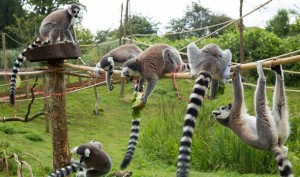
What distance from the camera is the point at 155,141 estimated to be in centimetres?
1102

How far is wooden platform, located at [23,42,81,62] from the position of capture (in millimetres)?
4797

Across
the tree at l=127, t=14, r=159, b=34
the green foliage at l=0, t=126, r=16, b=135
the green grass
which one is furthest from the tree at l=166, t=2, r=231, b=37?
the green foliage at l=0, t=126, r=16, b=135

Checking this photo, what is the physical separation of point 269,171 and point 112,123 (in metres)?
6.00

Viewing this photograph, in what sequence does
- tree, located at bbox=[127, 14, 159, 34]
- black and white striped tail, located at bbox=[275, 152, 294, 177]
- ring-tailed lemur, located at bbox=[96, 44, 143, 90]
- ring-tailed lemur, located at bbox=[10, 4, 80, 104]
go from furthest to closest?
tree, located at bbox=[127, 14, 159, 34] < ring-tailed lemur, located at bbox=[10, 4, 80, 104] < ring-tailed lemur, located at bbox=[96, 44, 143, 90] < black and white striped tail, located at bbox=[275, 152, 294, 177]

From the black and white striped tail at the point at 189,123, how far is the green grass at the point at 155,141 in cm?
504

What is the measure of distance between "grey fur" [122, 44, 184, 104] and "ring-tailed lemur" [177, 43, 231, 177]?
1.85ft

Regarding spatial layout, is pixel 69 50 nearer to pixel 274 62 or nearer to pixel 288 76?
pixel 274 62

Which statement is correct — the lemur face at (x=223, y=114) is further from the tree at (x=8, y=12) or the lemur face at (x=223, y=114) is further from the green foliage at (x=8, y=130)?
the tree at (x=8, y=12)

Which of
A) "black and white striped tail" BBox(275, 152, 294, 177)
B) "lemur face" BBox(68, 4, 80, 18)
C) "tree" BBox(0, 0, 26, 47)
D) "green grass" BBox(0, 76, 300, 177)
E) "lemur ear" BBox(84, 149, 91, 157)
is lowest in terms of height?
"green grass" BBox(0, 76, 300, 177)

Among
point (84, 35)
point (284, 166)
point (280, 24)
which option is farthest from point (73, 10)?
point (280, 24)

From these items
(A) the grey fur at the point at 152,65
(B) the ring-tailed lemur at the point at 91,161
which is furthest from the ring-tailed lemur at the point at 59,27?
(B) the ring-tailed lemur at the point at 91,161

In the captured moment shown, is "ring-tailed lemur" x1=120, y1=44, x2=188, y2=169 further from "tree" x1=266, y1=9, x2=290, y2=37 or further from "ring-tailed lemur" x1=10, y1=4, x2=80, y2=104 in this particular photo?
"tree" x1=266, y1=9, x2=290, y2=37

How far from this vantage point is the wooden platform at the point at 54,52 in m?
4.80

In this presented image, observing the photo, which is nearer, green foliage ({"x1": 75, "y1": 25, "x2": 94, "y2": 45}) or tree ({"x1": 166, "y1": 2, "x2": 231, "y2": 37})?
green foliage ({"x1": 75, "y1": 25, "x2": 94, "y2": 45})
